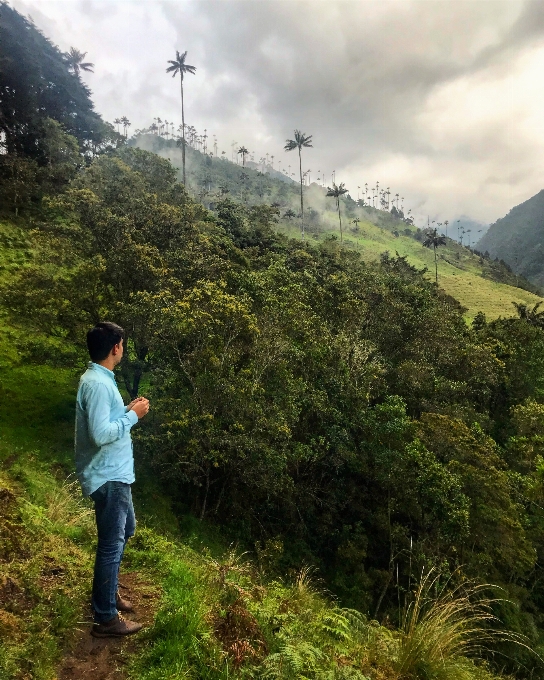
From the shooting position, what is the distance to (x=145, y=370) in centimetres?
1631

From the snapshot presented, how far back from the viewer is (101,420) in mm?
3160

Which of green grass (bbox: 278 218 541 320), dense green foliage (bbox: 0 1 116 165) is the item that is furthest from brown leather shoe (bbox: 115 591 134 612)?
green grass (bbox: 278 218 541 320)

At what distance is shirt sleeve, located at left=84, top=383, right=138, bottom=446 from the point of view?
3129mm

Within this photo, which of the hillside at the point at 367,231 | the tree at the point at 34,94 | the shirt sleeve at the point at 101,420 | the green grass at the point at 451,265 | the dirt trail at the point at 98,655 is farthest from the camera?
the hillside at the point at 367,231

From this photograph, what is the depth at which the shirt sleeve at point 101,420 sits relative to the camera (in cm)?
313

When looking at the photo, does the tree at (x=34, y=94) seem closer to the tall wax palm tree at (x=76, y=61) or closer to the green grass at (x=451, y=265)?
the tall wax palm tree at (x=76, y=61)

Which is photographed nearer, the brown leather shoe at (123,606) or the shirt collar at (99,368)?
the shirt collar at (99,368)

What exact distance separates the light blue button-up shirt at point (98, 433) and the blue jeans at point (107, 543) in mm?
96

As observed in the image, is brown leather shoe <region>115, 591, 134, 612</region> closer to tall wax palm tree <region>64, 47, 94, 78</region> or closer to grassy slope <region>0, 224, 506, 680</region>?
grassy slope <region>0, 224, 506, 680</region>

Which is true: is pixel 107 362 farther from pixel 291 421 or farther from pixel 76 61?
pixel 76 61

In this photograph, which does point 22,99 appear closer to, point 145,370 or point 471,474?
point 145,370

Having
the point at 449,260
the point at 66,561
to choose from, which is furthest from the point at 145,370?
the point at 449,260

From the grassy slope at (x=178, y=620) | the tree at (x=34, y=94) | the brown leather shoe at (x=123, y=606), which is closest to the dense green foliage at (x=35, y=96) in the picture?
the tree at (x=34, y=94)

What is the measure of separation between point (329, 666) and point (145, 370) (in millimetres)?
14216
